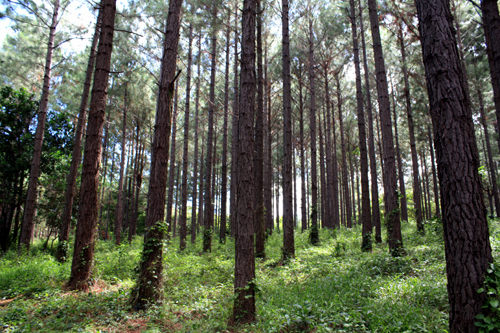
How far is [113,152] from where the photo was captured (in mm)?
22594

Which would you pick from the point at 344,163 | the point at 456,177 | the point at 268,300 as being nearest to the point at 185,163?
the point at 268,300

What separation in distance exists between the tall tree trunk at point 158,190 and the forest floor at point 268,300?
13.0 inches

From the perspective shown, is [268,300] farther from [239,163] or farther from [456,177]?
[456,177]

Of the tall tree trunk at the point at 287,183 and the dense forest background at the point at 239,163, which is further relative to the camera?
the tall tree trunk at the point at 287,183

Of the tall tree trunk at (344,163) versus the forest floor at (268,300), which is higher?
the tall tree trunk at (344,163)

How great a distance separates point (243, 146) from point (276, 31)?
13.0 metres

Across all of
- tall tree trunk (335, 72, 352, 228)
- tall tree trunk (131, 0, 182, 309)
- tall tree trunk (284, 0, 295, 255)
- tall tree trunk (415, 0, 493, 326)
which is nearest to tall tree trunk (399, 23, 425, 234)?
tall tree trunk (335, 72, 352, 228)

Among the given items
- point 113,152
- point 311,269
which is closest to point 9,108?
point 113,152

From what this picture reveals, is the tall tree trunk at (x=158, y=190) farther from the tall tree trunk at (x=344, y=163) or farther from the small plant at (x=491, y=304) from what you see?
the tall tree trunk at (x=344, y=163)

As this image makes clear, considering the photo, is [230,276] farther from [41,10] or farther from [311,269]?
[41,10]

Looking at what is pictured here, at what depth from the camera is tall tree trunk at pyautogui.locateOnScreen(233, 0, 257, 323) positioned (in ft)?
13.6

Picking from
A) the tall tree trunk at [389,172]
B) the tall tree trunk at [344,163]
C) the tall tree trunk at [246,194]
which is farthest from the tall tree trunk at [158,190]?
the tall tree trunk at [344,163]

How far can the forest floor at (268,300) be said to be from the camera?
379 centimetres

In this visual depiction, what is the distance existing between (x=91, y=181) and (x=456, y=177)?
6264mm
